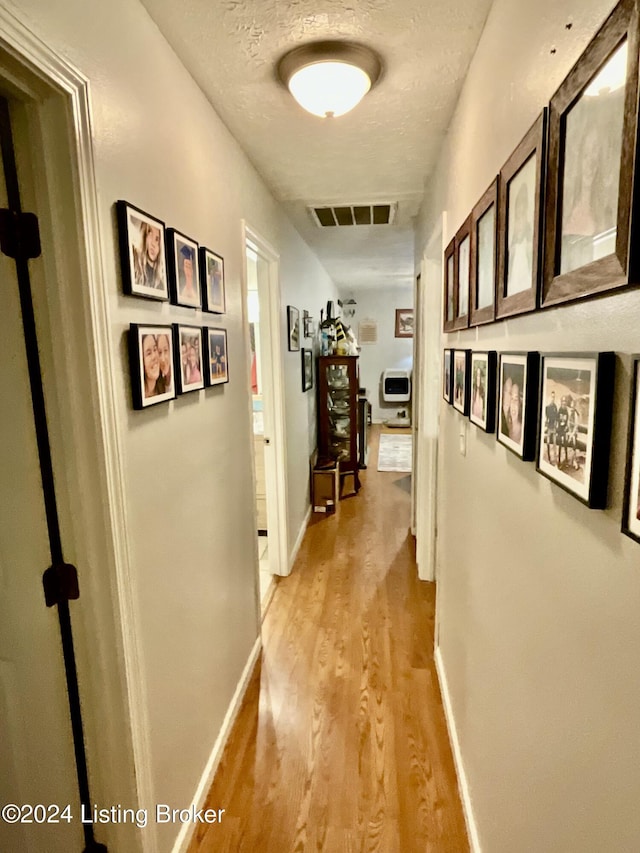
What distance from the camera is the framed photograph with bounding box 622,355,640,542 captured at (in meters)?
0.52

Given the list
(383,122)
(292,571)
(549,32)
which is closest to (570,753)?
(549,32)

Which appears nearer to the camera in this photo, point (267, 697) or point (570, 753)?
point (570, 753)

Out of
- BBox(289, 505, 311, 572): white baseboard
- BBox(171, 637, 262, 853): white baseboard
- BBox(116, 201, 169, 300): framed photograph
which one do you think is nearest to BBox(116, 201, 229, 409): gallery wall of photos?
BBox(116, 201, 169, 300): framed photograph

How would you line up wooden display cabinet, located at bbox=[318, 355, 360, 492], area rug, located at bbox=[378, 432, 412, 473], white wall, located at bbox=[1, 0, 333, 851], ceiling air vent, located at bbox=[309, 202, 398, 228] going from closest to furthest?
1. white wall, located at bbox=[1, 0, 333, 851]
2. ceiling air vent, located at bbox=[309, 202, 398, 228]
3. wooden display cabinet, located at bbox=[318, 355, 360, 492]
4. area rug, located at bbox=[378, 432, 412, 473]

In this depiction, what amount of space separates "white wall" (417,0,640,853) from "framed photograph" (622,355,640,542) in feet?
0.11

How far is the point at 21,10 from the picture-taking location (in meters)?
0.80

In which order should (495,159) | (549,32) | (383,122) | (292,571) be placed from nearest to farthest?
(549,32), (495,159), (383,122), (292,571)

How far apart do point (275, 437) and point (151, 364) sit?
1.76 meters

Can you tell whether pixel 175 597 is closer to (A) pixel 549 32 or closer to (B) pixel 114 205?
(B) pixel 114 205

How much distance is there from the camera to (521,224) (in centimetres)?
95

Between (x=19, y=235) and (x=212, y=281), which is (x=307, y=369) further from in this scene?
(x=19, y=235)

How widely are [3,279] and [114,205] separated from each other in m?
0.31

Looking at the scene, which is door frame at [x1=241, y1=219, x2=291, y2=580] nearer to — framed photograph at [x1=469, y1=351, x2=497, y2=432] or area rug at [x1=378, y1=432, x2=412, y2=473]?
framed photograph at [x1=469, y1=351, x2=497, y2=432]

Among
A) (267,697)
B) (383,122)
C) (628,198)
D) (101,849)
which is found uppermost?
(383,122)
